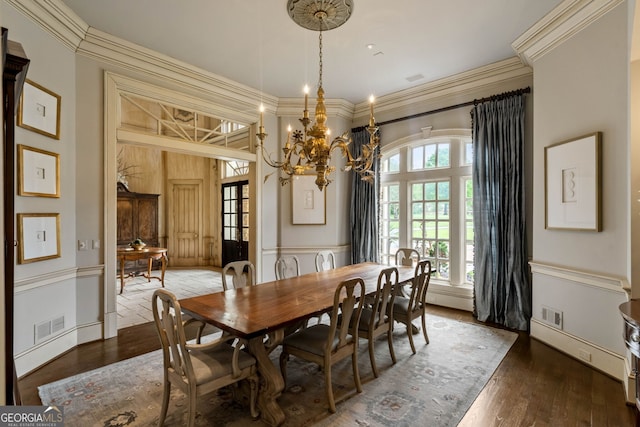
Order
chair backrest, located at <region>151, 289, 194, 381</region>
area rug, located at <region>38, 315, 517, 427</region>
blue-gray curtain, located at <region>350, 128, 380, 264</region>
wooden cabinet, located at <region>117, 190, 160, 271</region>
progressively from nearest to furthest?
chair backrest, located at <region>151, 289, 194, 381</region>, area rug, located at <region>38, 315, 517, 427</region>, blue-gray curtain, located at <region>350, 128, 380, 264</region>, wooden cabinet, located at <region>117, 190, 160, 271</region>

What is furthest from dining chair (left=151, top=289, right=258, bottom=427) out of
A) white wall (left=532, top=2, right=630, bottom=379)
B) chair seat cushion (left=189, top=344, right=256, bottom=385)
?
white wall (left=532, top=2, right=630, bottom=379)

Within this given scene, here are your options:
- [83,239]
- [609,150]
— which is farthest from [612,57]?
[83,239]

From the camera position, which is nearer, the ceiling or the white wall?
the white wall

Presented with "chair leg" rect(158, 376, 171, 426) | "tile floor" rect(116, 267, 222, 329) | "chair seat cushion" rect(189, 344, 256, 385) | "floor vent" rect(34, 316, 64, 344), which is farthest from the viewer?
"tile floor" rect(116, 267, 222, 329)

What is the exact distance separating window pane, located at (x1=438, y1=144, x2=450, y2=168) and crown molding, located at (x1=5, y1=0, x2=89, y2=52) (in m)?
4.64

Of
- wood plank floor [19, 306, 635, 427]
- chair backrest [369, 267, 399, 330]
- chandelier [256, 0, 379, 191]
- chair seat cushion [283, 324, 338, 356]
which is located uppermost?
chandelier [256, 0, 379, 191]

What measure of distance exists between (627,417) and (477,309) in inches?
78.1

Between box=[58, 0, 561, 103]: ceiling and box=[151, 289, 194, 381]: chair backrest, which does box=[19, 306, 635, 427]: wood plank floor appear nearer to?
box=[151, 289, 194, 381]: chair backrest

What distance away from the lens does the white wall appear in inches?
105

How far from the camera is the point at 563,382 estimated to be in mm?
2682

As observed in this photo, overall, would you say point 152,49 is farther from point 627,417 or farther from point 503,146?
point 627,417

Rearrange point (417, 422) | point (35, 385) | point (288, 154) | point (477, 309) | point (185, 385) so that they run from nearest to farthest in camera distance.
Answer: point (185, 385) → point (417, 422) → point (35, 385) → point (288, 154) → point (477, 309)

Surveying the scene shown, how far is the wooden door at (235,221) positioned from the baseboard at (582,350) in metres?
5.74

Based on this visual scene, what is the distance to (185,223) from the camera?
27.9 feet
